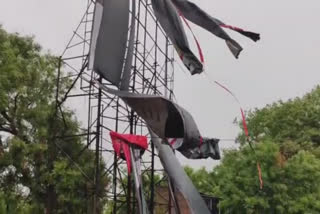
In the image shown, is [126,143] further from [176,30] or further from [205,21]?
[205,21]

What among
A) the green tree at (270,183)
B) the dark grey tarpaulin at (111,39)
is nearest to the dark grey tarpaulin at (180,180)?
the dark grey tarpaulin at (111,39)

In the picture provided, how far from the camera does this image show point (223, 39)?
674 cm

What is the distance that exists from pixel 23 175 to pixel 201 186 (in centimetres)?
756

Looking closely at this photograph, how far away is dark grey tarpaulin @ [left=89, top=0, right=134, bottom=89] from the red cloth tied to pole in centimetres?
64

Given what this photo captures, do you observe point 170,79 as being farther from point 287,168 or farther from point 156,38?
point 287,168

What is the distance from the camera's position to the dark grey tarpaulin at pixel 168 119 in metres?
5.48

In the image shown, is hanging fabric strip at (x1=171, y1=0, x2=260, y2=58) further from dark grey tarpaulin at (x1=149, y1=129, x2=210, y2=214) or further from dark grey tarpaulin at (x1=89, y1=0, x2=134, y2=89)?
dark grey tarpaulin at (x1=149, y1=129, x2=210, y2=214)

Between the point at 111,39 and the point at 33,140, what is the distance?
883 centimetres

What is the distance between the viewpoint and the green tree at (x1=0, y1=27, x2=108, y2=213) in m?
13.8

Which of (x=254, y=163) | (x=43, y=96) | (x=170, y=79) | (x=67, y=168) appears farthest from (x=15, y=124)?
(x=254, y=163)

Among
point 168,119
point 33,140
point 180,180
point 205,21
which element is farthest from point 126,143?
point 33,140

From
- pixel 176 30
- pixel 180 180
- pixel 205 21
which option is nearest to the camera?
pixel 180 180

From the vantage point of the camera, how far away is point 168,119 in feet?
18.3

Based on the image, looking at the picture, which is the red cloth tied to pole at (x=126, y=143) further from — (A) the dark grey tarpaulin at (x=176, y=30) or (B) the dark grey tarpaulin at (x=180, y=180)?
(A) the dark grey tarpaulin at (x=176, y=30)
